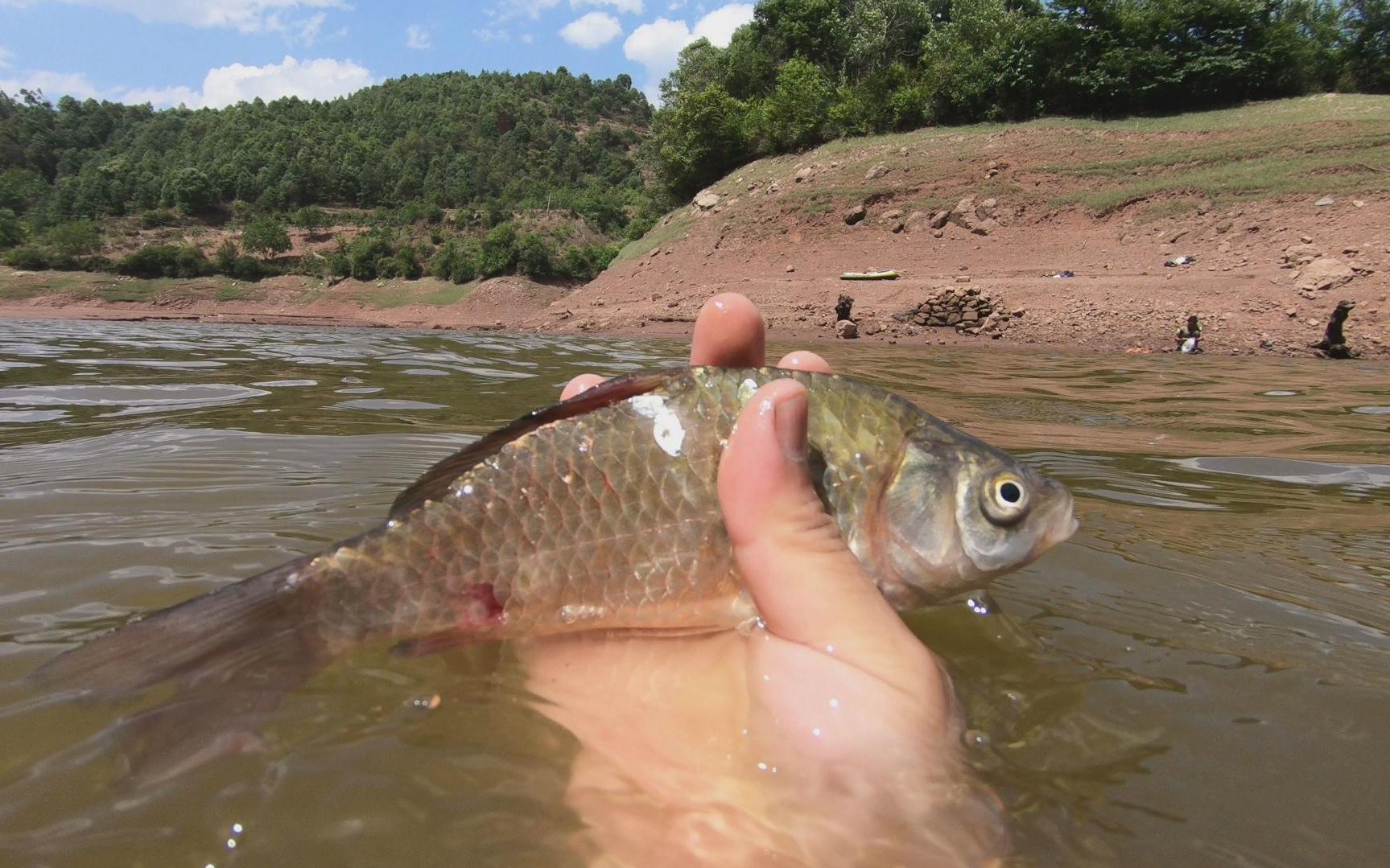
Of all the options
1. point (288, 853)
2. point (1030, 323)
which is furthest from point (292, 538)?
point (1030, 323)

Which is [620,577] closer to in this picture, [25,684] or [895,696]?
[895,696]

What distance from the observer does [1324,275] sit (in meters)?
15.1

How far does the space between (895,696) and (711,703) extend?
41cm

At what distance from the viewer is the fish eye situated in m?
1.87

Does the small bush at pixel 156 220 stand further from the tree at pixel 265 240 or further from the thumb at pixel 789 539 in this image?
the thumb at pixel 789 539

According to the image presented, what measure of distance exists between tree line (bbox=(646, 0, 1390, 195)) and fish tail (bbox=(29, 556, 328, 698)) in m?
35.4

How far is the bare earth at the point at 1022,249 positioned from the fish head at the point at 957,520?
556 inches

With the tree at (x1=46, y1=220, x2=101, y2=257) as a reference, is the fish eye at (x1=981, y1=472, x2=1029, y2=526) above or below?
below

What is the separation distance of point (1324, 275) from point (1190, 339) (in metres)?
4.69

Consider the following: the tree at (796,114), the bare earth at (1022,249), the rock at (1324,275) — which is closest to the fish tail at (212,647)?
the bare earth at (1022,249)

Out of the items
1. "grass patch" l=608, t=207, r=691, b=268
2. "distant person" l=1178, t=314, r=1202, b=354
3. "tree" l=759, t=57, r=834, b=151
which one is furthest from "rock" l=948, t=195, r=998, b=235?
"distant person" l=1178, t=314, r=1202, b=354

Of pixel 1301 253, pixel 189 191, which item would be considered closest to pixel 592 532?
pixel 1301 253

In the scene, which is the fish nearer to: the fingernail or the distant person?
the fingernail

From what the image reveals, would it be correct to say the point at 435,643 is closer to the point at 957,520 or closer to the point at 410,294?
the point at 957,520
